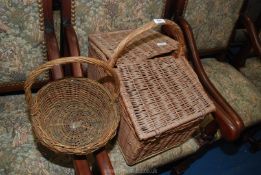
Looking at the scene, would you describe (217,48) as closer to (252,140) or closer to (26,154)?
(252,140)

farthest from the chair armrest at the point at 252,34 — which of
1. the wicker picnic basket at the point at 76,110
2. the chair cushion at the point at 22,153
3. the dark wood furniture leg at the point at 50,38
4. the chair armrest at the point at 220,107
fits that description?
the chair cushion at the point at 22,153

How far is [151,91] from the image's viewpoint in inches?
48.7

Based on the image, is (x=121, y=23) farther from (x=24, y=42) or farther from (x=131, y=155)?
(x=131, y=155)

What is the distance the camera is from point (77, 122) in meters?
1.33

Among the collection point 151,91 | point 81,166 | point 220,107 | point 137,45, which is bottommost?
point 81,166

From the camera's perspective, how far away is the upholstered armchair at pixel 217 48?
63.0 inches

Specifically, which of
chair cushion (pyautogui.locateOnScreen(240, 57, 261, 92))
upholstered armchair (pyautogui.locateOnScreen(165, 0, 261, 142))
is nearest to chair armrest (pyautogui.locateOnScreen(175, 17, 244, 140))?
upholstered armchair (pyautogui.locateOnScreen(165, 0, 261, 142))

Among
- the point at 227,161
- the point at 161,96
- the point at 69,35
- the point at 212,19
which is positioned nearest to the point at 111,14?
the point at 69,35

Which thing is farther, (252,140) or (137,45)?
(252,140)

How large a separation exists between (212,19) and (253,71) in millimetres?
523

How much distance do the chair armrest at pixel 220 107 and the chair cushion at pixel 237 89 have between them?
0.81 feet

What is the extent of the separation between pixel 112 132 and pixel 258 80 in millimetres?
1227

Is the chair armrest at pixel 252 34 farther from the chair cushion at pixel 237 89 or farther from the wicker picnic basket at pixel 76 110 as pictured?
the wicker picnic basket at pixel 76 110

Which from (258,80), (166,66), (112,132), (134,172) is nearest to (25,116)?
(112,132)
